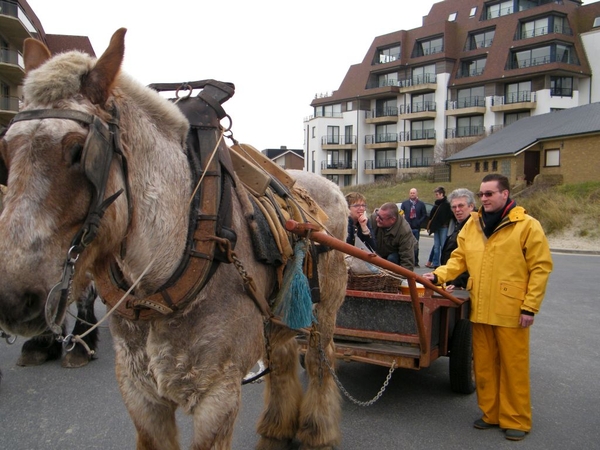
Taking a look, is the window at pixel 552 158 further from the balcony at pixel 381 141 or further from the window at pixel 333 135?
the window at pixel 333 135

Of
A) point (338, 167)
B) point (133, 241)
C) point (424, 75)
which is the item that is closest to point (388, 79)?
point (424, 75)

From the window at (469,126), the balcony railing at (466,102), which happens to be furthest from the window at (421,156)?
the balcony railing at (466,102)

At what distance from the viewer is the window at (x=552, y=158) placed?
120 feet

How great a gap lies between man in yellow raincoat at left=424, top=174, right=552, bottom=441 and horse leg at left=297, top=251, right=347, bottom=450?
1256 millimetres

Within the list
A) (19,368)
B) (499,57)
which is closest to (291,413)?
(19,368)

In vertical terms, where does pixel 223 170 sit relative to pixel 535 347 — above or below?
above

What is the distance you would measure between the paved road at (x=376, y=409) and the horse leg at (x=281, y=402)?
0.87ft

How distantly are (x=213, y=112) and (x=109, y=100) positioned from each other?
0.67m

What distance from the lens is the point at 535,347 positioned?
6.41m

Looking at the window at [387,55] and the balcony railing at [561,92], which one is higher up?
the window at [387,55]

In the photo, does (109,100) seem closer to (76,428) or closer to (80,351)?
(76,428)

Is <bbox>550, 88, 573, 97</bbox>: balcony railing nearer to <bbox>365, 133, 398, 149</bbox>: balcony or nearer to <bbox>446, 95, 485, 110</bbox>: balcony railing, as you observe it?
<bbox>446, 95, 485, 110</bbox>: balcony railing

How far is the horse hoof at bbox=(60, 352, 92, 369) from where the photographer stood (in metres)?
5.59

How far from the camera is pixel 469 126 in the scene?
51656 mm
